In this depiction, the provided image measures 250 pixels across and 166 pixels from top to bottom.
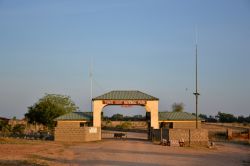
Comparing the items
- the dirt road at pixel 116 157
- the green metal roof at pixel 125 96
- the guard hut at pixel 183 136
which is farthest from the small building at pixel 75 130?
the dirt road at pixel 116 157

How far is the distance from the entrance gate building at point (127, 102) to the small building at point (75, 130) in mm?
1685

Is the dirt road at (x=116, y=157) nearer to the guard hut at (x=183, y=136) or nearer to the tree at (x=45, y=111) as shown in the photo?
the guard hut at (x=183, y=136)

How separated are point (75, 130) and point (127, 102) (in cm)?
745

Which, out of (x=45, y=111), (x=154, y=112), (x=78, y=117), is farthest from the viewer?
(x=45, y=111)

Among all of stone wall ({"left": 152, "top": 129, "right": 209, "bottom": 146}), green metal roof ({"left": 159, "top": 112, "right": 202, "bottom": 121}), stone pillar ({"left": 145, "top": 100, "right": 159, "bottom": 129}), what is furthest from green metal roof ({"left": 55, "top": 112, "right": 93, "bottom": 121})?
stone wall ({"left": 152, "top": 129, "right": 209, "bottom": 146})

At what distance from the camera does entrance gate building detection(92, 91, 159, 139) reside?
59531 mm

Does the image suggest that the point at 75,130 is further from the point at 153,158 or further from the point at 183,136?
the point at 153,158

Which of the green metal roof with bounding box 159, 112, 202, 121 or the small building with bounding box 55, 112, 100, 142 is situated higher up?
the green metal roof with bounding box 159, 112, 202, 121

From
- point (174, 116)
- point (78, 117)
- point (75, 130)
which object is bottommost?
point (75, 130)

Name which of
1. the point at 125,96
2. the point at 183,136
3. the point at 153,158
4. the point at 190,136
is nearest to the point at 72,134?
the point at 125,96

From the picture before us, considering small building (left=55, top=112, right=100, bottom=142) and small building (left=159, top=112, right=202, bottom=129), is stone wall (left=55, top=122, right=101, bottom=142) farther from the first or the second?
small building (left=159, top=112, right=202, bottom=129)

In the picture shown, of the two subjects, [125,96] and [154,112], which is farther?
[125,96]

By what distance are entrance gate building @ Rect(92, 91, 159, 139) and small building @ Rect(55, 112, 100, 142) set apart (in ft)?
5.53

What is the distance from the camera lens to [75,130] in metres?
56.7
